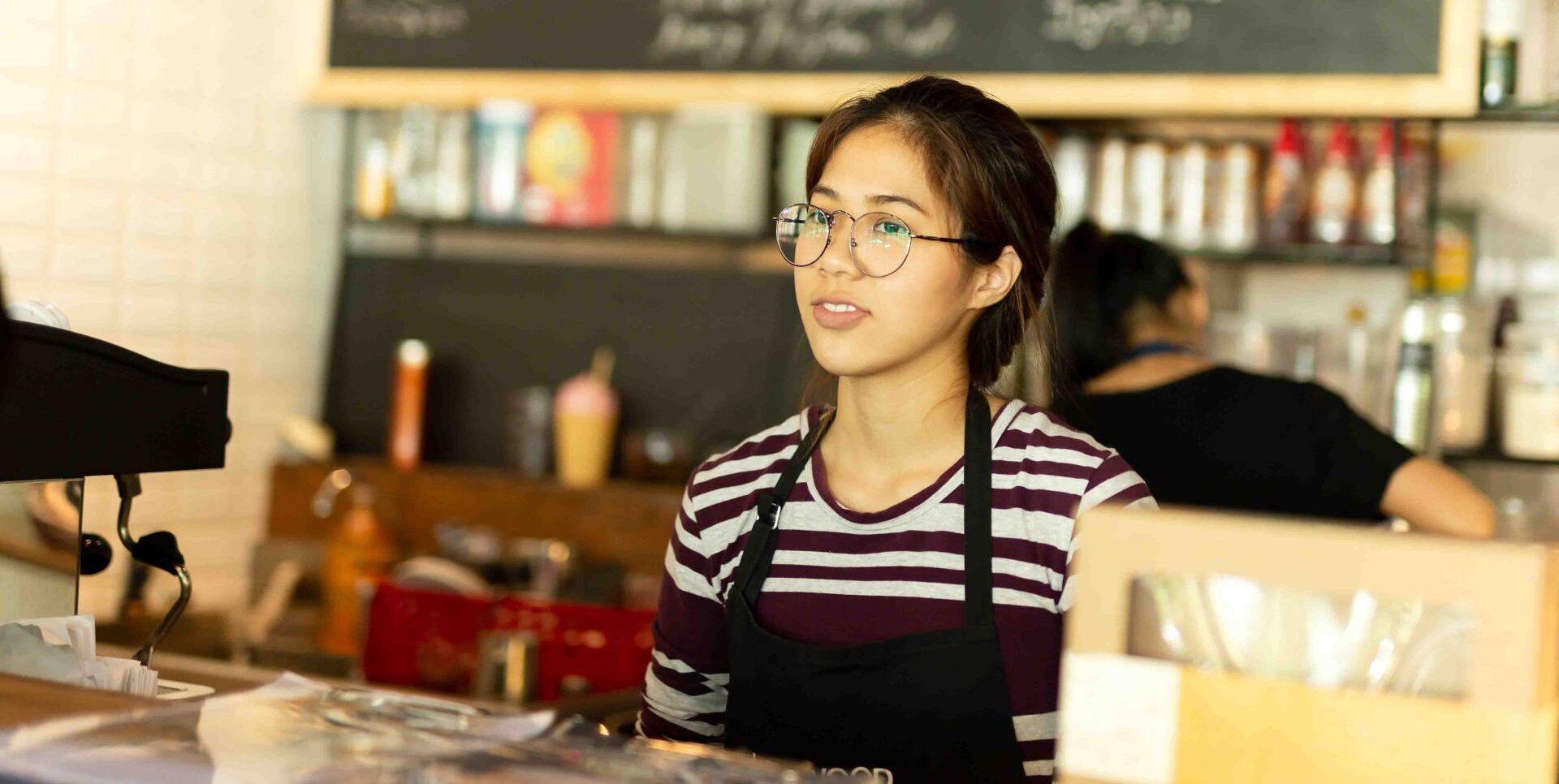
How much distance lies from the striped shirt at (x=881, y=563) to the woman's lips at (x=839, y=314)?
0.50 feet

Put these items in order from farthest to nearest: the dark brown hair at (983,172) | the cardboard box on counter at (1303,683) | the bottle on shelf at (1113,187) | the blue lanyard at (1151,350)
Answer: the bottle on shelf at (1113,187) → the blue lanyard at (1151,350) → the dark brown hair at (983,172) → the cardboard box on counter at (1303,683)

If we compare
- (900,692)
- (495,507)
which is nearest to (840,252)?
(900,692)

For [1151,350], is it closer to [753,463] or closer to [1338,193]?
[1338,193]

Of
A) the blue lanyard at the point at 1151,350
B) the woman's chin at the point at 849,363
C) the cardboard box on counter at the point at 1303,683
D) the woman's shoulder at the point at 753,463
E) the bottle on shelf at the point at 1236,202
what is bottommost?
the cardboard box on counter at the point at 1303,683

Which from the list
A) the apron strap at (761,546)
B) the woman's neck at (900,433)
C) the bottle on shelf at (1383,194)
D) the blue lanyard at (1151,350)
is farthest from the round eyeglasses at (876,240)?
the bottle on shelf at (1383,194)

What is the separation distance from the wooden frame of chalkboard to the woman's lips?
1.56 metres

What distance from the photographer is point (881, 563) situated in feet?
4.65

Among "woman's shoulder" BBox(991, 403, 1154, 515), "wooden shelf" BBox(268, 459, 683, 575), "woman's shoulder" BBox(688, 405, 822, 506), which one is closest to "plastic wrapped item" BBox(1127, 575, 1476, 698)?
"woman's shoulder" BBox(991, 403, 1154, 515)

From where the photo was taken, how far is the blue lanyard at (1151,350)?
91.4 inches

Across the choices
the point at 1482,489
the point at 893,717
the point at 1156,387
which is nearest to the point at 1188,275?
the point at 1156,387

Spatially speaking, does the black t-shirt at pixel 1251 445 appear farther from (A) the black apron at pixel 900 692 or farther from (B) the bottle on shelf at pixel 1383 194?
(B) the bottle on shelf at pixel 1383 194

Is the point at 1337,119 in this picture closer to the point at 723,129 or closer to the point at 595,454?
the point at 723,129

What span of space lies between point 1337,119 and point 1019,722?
187cm

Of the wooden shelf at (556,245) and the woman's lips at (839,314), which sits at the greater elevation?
the wooden shelf at (556,245)
